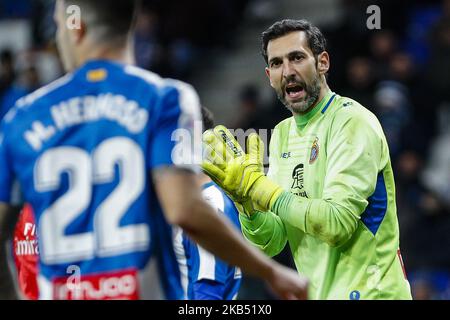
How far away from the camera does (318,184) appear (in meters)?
4.25

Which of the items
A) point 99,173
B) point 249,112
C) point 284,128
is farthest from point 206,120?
point 249,112

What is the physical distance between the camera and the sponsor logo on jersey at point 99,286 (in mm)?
2789

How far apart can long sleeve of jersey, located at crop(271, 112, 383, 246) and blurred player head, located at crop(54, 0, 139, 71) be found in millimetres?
1374

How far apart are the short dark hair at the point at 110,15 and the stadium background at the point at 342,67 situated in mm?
4890

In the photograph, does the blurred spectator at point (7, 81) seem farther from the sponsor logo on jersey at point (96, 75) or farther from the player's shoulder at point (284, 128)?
the sponsor logo on jersey at point (96, 75)

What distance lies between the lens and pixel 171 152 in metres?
2.73

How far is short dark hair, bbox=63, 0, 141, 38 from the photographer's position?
9.27 ft

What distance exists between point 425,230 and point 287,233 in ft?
15.1

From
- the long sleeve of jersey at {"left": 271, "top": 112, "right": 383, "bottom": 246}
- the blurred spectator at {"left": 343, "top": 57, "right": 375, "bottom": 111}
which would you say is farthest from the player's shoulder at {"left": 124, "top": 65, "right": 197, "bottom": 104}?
the blurred spectator at {"left": 343, "top": 57, "right": 375, "bottom": 111}

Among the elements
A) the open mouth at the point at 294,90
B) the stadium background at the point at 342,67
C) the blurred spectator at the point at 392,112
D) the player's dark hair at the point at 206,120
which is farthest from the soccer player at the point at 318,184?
the blurred spectator at the point at 392,112

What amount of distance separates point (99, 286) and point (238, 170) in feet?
5.09
